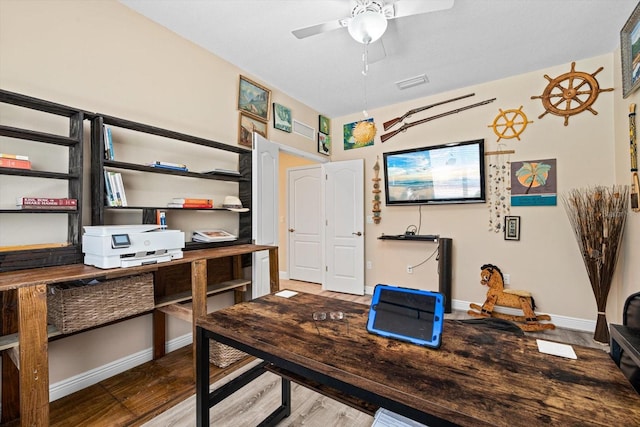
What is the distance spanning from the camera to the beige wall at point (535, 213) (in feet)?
9.58

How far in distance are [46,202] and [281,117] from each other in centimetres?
260

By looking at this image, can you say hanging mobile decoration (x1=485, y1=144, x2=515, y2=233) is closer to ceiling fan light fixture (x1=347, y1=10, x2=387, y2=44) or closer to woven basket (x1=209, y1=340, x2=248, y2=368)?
ceiling fan light fixture (x1=347, y1=10, x2=387, y2=44)

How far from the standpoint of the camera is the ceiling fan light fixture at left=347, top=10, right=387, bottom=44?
1935mm

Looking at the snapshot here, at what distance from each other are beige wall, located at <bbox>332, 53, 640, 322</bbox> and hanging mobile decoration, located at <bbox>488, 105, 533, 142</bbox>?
60 mm

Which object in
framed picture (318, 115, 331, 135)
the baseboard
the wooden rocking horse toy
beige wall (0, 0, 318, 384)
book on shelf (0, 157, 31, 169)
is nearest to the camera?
book on shelf (0, 157, 31, 169)

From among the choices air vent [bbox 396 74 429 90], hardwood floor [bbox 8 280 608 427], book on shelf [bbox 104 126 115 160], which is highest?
air vent [bbox 396 74 429 90]

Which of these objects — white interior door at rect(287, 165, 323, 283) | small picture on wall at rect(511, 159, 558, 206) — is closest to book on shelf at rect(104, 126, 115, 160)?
white interior door at rect(287, 165, 323, 283)

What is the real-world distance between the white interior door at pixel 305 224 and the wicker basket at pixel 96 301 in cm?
328

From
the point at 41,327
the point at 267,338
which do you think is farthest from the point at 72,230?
the point at 267,338

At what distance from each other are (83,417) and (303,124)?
3.71 m

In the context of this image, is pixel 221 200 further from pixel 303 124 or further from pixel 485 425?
pixel 485 425

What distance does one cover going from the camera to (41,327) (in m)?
1.40

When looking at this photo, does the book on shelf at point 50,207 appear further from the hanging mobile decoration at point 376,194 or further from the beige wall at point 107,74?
the hanging mobile decoration at point 376,194

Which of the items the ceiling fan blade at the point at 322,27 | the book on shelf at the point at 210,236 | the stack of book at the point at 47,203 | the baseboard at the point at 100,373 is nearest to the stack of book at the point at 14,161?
the stack of book at the point at 47,203
